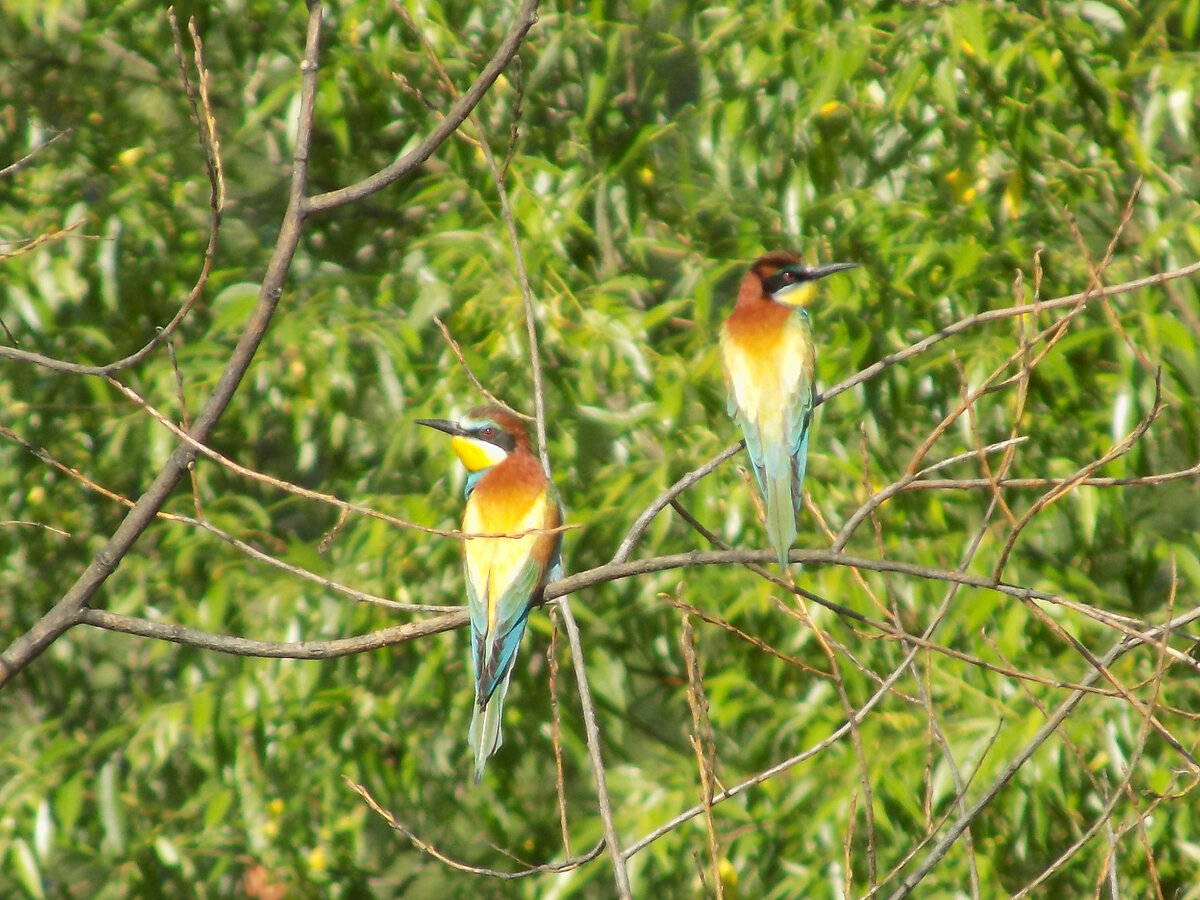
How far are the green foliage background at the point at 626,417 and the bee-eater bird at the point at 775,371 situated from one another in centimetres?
20

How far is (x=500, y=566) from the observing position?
281cm

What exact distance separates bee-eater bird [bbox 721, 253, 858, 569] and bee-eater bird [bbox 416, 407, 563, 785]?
1.49ft

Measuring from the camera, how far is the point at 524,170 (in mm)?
3584

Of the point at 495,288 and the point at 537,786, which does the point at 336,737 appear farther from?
the point at 495,288

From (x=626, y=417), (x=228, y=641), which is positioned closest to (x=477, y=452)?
(x=626, y=417)

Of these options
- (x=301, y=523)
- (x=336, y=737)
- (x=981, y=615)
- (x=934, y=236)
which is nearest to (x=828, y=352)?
(x=934, y=236)

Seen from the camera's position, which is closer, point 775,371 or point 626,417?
point 775,371

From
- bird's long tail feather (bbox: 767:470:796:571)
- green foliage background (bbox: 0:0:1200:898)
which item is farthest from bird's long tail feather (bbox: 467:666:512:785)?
bird's long tail feather (bbox: 767:470:796:571)

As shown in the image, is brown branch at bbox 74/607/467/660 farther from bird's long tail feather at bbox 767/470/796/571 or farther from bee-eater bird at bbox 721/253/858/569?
bee-eater bird at bbox 721/253/858/569

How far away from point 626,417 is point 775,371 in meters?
0.46

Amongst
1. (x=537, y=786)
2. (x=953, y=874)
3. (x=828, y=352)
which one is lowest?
(x=537, y=786)

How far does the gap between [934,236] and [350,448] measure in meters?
1.70

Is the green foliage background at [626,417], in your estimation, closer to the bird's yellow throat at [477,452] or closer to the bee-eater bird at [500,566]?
the bird's yellow throat at [477,452]

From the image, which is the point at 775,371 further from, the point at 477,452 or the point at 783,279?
the point at 477,452
